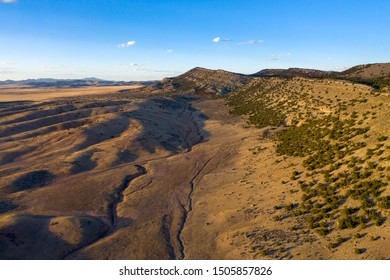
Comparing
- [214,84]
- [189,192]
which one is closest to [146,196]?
[189,192]

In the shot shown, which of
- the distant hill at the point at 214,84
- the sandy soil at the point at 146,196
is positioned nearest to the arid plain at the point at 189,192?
the sandy soil at the point at 146,196

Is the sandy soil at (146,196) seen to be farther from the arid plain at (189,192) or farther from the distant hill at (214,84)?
the distant hill at (214,84)

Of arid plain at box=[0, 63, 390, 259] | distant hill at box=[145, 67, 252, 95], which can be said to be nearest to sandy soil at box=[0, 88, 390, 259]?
arid plain at box=[0, 63, 390, 259]

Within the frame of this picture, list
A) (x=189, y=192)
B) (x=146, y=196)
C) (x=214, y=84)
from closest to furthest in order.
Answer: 1. (x=146, y=196)
2. (x=189, y=192)
3. (x=214, y=84)

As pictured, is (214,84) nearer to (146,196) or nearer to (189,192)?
(189,192)

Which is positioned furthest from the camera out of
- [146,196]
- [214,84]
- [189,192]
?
[214,84]

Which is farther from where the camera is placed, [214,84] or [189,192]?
[214,84]

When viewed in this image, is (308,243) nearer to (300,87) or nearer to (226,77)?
(300,87)

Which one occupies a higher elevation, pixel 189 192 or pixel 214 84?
pixel 214 84
